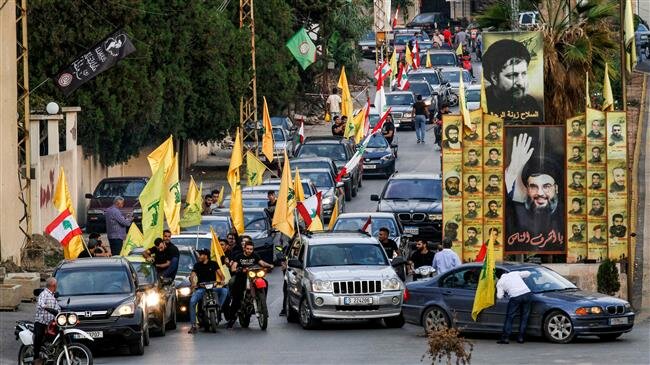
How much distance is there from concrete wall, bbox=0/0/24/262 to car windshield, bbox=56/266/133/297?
10.2m

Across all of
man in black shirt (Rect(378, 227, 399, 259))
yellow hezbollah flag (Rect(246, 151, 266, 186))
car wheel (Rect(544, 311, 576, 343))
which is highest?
yellow hezbollah flag (Rect(246, 151, 266, 186))

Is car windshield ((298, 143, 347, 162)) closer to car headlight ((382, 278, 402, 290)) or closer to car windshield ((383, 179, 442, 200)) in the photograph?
car windshield ((383, 179, 442, 200))

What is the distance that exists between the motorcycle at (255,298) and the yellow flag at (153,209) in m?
3.04

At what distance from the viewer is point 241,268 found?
30.3 meters

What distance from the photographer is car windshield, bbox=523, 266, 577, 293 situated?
1101 inches

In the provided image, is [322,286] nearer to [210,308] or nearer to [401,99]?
[210,308]

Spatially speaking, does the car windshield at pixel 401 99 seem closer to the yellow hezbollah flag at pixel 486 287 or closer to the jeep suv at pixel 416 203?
the jeep suv at pixel 416 203

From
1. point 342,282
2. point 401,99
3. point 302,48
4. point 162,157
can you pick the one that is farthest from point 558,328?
point 401,99

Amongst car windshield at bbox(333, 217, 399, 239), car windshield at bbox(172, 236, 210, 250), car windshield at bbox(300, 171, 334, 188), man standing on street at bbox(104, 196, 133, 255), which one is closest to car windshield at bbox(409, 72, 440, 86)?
car windshield at bbox(300, 171, 334, 188)

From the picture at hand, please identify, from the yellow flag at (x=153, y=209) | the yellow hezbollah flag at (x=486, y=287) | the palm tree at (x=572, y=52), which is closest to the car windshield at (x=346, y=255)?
the yellow hezbollah flag at (x=486, y=287)

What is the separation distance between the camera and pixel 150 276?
29328 mm

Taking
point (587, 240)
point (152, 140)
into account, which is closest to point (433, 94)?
point (152, 140)

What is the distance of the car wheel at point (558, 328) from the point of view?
27.1m

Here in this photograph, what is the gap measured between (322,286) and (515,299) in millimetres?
3566
